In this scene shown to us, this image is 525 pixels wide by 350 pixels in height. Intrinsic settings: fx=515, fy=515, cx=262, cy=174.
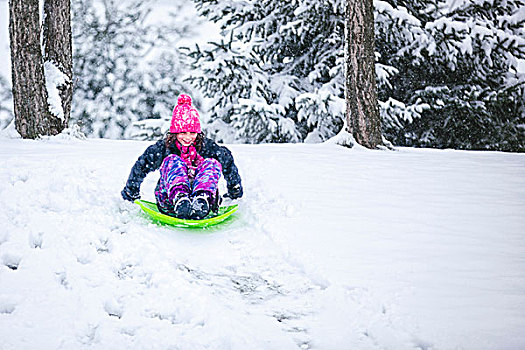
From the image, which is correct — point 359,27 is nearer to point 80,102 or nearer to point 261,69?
point 261,69

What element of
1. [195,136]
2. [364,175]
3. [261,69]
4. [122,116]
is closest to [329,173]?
[364,175]

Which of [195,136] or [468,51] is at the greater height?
[468,51]

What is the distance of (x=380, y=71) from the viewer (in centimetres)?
1063

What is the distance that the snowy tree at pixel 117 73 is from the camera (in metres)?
19.5

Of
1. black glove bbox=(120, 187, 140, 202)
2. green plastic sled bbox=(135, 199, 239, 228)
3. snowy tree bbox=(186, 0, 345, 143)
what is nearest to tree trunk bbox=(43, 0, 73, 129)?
snowy tree bbox=(186, 0, 345, 143)

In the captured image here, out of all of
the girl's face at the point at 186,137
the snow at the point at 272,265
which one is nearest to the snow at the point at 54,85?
the snow at the point at 272,265

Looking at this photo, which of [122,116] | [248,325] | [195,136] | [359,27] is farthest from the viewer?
[122,116]

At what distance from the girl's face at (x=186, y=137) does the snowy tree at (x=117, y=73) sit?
14341 mm

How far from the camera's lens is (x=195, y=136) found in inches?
194

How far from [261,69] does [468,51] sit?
432 cm

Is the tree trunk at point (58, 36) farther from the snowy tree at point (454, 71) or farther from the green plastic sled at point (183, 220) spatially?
the snowy tree at point (454, 71)

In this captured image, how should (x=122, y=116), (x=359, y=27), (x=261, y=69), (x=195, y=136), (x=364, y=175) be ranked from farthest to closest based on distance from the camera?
1. (x=122, y=116)
2. (x=261, y=69)
3. (x=359, y=27)
4. (x=364, y=175)
5. (x=195, y=136)

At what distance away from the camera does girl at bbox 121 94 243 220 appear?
4.30m

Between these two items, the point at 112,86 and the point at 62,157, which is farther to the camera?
the point at 112,86
